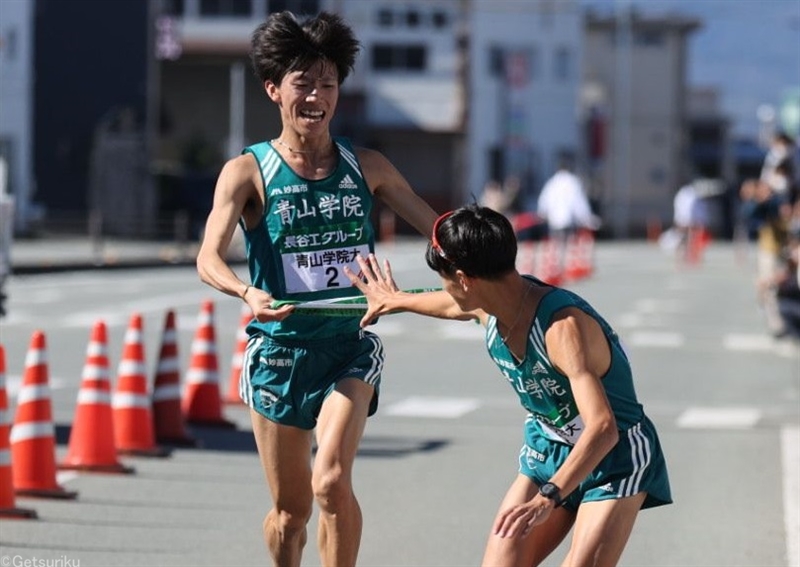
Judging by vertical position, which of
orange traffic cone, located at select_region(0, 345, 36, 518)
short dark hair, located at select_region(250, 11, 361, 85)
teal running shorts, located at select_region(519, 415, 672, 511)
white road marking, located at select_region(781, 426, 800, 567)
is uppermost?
short dark hair, located at select_region(250, 11, 361, 85)

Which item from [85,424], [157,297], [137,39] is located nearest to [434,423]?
[85,424]

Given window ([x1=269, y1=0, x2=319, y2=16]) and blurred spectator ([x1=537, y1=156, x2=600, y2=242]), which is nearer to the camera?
blurred spectator ([x1=537, y1=156, x2=600, y2=242])

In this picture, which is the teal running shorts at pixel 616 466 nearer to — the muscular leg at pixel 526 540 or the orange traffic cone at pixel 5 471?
the muscular leg at pixel 526 540

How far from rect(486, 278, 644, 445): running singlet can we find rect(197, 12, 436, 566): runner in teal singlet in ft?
3.32

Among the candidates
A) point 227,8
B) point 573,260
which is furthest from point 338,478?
point 227,8

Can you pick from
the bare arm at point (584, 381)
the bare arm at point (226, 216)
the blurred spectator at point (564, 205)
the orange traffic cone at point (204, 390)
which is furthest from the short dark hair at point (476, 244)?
the blurred spectator at point (564, 205)

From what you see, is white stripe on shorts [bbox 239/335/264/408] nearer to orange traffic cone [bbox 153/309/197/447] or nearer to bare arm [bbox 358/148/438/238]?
bare arm [bbox 358/148/438/238]

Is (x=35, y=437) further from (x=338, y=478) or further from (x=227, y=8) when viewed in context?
(x=227, y=8)

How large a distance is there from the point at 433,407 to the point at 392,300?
9146 millimetres

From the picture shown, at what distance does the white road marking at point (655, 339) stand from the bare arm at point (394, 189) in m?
14.7

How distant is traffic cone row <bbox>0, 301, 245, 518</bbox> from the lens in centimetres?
1014

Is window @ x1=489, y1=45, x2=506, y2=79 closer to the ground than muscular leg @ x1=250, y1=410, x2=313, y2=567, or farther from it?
farther from it

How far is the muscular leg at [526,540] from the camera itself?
5672 mm

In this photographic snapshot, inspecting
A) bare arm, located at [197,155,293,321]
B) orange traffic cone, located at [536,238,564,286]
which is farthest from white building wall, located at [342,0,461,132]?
bare arm, located at [197,155,293,321]
